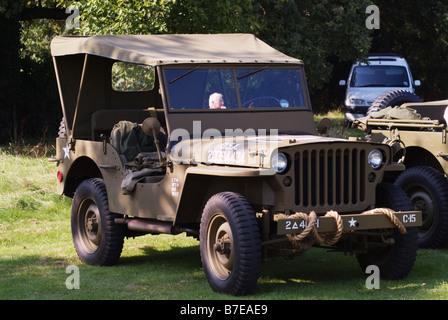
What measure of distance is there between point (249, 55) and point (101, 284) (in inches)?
111

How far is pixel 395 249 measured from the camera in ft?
25.7

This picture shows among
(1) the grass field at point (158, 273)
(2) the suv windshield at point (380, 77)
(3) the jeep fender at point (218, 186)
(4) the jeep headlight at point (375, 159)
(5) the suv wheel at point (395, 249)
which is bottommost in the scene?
(1) the grass field at point (158, 273)

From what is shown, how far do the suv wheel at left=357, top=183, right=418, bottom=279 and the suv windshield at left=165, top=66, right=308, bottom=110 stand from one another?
5.00 ft

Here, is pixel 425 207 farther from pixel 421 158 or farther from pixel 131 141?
pixel 131 141

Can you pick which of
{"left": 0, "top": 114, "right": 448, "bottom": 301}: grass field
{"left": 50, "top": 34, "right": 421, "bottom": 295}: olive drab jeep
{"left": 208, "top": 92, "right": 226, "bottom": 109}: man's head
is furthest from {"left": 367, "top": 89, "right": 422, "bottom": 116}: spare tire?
{"left": 208, "top": 92, "right": 226, "bottom": 109}: man's head

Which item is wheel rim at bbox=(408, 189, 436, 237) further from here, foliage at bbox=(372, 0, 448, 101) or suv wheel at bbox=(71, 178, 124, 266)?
foliage at bbox=(372, 0, 448, 101)

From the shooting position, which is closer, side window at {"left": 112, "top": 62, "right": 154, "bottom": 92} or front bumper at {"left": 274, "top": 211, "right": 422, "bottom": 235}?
front bumper at {"left": 274, "top": 211, "right": 422, "bottom": 235}

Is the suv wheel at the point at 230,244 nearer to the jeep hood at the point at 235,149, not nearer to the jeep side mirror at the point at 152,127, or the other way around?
the jeep hood at the point at 235,149

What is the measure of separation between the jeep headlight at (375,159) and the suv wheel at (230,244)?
1226mm

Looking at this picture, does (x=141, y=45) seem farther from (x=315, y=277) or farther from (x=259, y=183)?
(x=315, y=277)

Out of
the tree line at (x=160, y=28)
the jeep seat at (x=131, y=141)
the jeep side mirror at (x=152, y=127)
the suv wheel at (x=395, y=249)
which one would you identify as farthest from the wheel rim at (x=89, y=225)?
the tree line at (x=160, y=28)

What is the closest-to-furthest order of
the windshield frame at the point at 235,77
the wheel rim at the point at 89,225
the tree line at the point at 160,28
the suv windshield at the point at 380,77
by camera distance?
the windshield frame at the point at 235,77 < the wheel rim at the point at 89,225 < the tree line at the point at 160,28 < the suv windshield at the point at 380,77

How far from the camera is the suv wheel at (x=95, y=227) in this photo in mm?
8945

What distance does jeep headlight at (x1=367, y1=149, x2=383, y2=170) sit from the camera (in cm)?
769
